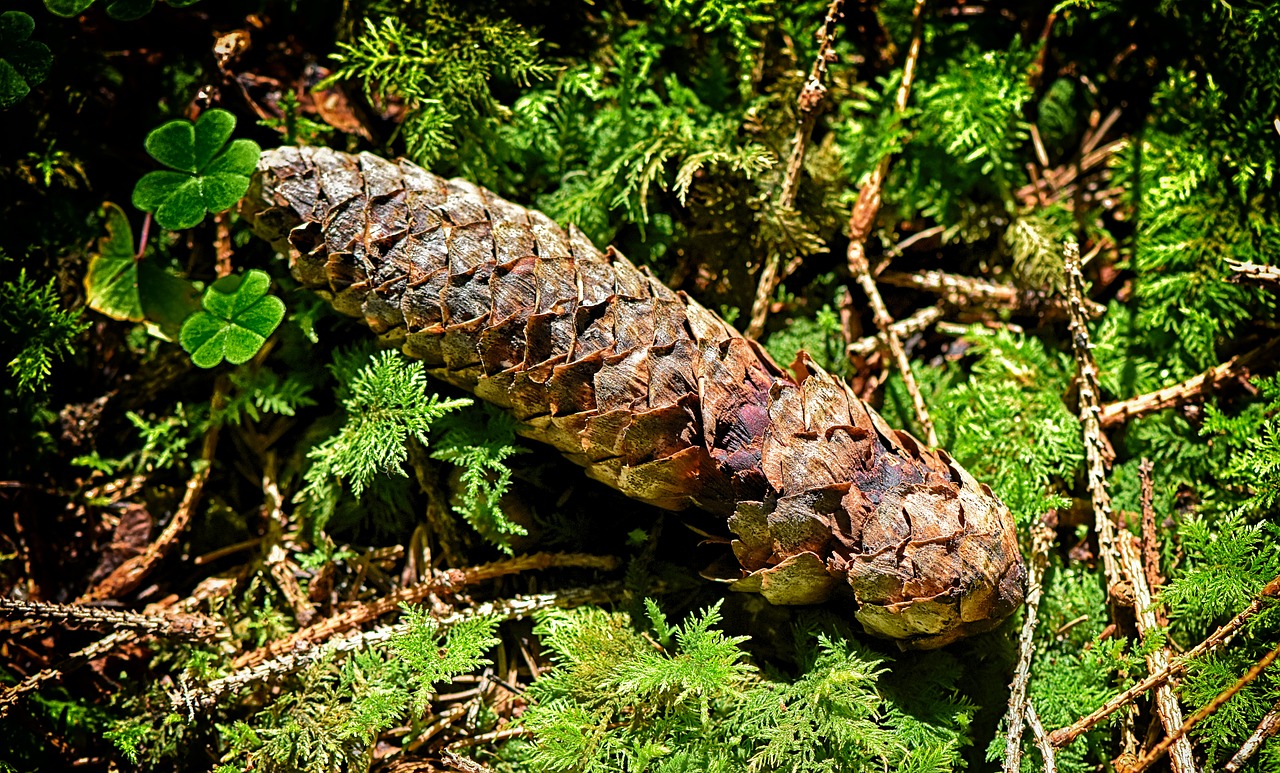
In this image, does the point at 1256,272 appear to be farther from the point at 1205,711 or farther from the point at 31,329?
the point at 31,329

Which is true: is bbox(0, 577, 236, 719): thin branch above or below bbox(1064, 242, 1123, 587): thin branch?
below

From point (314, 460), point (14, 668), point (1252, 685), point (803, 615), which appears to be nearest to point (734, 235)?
point (803, 615)

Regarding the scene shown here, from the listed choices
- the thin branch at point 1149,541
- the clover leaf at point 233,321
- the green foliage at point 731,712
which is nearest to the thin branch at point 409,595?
the green foliage at point 731,712

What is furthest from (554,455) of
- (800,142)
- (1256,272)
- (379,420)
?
(1256,272)

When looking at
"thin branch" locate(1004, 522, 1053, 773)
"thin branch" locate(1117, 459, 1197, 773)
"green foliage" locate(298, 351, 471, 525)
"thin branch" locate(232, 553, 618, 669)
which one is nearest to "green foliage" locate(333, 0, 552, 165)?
"green foliage" locate(298, 351, 471, 525)

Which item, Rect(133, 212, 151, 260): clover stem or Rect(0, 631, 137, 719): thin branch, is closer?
Rect(0, 631, 137, 719): thin branch

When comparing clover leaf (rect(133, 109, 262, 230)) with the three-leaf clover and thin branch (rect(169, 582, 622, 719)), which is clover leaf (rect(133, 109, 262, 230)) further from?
thin branch (rect(169, 582, 622, 719))

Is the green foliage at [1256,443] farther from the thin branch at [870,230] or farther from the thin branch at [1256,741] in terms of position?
the thin branch at [870,230]
